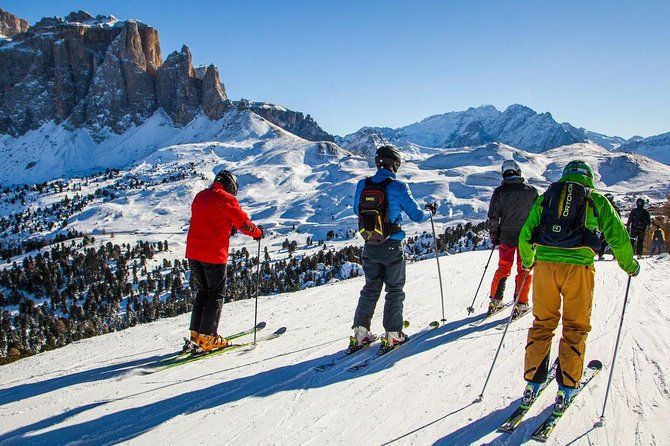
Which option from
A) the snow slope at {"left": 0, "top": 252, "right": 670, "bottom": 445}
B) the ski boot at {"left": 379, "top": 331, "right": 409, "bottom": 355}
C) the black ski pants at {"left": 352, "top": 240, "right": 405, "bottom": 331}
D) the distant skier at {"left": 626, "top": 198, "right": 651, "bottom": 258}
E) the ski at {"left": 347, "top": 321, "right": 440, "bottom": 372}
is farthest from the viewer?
the distant skier at {"left": 626, "top": 198, "right": 651, "bottom": 258}

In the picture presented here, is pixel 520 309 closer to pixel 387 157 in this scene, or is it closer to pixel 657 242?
pixel 387 157

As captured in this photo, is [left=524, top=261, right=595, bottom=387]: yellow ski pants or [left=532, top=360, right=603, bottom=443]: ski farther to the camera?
[left=524, top=261, right=595, bottom=387]: yellow ski pants

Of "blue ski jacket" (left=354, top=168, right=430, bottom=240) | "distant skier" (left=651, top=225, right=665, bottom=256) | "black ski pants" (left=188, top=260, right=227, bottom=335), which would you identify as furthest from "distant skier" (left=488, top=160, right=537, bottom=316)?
"distant skier" (left=651, top=225, right=665, bottom=256)

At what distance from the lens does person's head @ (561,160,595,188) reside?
451 centimetres

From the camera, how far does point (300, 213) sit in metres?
172

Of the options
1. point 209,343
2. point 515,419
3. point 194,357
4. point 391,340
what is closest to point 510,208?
point 391,340

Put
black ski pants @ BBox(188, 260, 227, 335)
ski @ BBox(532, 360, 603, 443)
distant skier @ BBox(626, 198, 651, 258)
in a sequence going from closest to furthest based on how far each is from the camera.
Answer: ski @ BBox(532, 360, 603, 443), black ski pants @ BBox(188, 260, 227, 335), distant skier @ BBox(626, 198, 651, 258)

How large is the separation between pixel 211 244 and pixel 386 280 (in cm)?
273

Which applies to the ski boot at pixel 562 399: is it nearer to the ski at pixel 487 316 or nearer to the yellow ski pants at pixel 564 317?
the yellow ski pants at pixel 564 317

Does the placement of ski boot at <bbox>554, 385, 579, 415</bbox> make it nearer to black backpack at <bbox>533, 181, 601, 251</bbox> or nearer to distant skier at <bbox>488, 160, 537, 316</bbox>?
black backpack at <bbox>533, 181, 601, 251</bbox>

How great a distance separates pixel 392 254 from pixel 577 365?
268 centimetres

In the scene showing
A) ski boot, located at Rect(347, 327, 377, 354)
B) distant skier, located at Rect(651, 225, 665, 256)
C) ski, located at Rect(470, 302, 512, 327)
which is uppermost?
ski boot, located at Rect(347, 327, 377, 354)

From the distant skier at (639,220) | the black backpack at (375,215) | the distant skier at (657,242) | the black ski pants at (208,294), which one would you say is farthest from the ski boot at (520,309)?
the distant skier at (657,242)

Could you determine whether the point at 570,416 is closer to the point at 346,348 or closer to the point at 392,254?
the point at 392,254
